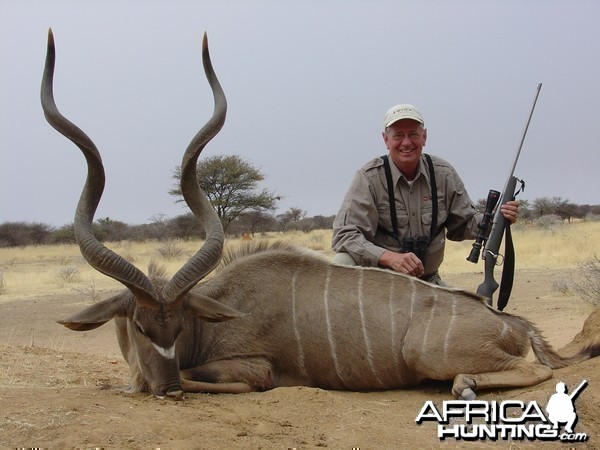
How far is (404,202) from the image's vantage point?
4992 mm

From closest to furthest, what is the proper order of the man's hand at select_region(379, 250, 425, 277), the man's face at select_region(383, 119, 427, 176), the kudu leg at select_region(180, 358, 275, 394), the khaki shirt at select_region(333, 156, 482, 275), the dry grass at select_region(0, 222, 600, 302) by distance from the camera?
the kudu leg at select_region(180, 358, 275, 394) < the man's hand at select_region(379, 250, 425, 277) < the khaki shirt at select_region(333, 156, 482, 275) < the man's face at select_region(383, 119, 427, 176) < the dry grass at select_region(0, 222, 600, 302)

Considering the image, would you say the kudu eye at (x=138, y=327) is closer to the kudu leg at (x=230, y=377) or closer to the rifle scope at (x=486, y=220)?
the kudu leg at (x=230, y=377)

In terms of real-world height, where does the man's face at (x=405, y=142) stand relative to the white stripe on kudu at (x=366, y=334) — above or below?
above

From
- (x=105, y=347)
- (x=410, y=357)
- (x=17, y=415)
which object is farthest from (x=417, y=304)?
(x=105, y=347)

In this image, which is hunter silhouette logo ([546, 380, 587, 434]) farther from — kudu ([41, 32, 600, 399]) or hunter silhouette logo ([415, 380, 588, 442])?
kudu ([41, 32, 600, 399])

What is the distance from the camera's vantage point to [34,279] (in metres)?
15.2

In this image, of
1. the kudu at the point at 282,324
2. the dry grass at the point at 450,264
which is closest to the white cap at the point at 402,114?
the kudu at the point at 282,324

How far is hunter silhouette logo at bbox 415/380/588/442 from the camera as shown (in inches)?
113

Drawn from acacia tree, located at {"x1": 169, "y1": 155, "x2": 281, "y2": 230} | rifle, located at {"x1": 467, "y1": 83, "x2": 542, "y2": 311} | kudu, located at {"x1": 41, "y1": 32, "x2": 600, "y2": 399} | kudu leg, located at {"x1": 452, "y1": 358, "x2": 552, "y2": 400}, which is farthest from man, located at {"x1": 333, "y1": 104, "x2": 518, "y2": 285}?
acacia tree, located at {"x1": 169, "y1": 155, "x2": 281, "y2": 230}

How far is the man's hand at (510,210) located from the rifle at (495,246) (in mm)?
35

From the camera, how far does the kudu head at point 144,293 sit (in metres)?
3.57

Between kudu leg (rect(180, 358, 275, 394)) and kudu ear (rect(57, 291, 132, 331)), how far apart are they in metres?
0.51

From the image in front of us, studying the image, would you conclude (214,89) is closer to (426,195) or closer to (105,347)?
(426,195)

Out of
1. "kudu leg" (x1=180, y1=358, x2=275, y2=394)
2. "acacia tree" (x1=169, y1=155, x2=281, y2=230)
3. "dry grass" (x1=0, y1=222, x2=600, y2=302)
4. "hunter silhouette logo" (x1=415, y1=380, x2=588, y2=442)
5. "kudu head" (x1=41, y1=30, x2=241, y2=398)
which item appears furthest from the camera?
"acacia tree" (x1=169, y1=155, x2=281, y2=230)
